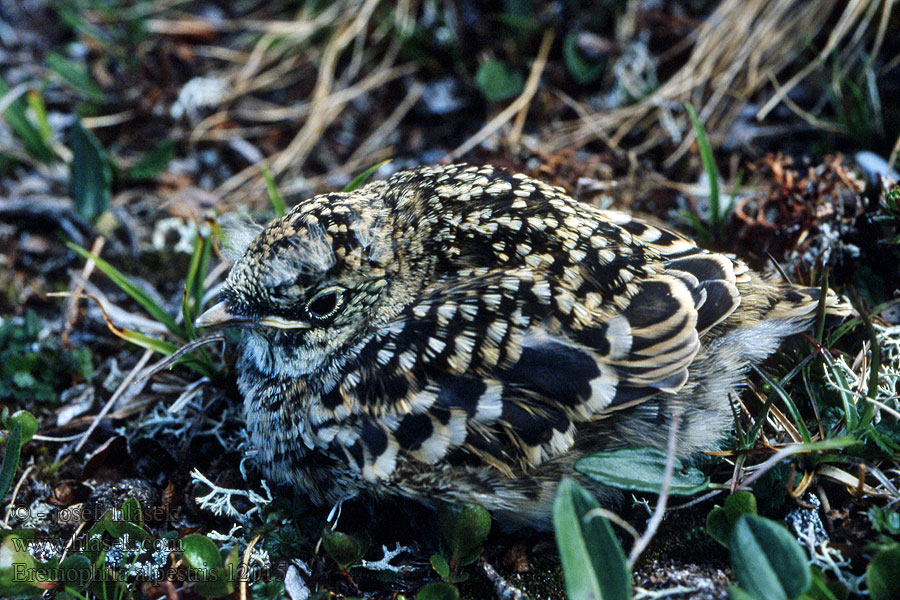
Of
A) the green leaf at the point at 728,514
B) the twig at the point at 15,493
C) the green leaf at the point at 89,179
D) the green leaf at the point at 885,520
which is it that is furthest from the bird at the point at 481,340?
the green leaf at the point at 89,179

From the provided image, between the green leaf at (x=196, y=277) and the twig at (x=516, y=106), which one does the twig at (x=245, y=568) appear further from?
the twig at (x=516, y=106)

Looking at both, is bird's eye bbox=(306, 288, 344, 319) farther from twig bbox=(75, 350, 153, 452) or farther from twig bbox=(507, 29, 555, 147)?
twig bbox=(507, 29, 555, 147)

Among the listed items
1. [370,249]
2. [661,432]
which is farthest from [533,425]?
[370,249]

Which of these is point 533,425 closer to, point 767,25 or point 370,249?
point 370,249

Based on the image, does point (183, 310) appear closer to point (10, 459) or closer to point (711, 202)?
point (10, 459)

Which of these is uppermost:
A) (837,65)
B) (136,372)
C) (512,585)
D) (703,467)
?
(837,65)
